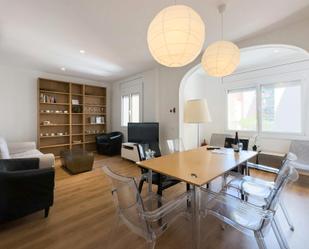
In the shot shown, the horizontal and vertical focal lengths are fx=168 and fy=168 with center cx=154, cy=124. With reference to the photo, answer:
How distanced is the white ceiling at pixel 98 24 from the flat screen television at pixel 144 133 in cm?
168

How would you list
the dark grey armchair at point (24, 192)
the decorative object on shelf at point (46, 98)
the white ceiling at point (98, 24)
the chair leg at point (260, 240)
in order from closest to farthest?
the chair leg at point (260, 240) → the dark grey armchair at point (24, 192) → the white ceiling at point (98, 24) → the decorative object on shelf at point (46, 98)

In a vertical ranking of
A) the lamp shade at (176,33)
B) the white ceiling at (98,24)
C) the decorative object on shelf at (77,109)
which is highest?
the white ceiling at (98,24)

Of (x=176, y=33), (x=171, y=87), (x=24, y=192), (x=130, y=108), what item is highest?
(x=171, y=87)

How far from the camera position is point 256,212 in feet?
4.77

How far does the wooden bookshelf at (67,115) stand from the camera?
504cm

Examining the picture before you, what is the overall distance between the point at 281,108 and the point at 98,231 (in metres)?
4.61

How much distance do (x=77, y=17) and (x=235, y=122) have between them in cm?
454

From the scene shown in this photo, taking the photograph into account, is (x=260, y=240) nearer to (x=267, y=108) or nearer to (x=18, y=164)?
(x=18, y=164)

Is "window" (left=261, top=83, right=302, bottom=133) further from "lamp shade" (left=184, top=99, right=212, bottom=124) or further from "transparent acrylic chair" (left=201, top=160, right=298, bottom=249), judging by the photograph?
"transparent acrylic chair" (left=201, top=160, right=298, bottom=249)

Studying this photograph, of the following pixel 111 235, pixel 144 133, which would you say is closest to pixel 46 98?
pixel 144 133

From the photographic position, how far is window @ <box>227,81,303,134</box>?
12.8 feet

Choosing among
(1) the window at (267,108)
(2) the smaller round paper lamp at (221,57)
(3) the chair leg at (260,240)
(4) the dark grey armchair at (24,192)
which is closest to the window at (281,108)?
(1) the window at (267,108)

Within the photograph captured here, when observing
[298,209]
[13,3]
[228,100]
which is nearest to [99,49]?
[13,3]

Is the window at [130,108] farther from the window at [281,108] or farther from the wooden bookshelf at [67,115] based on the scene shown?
the window at [281,108]
